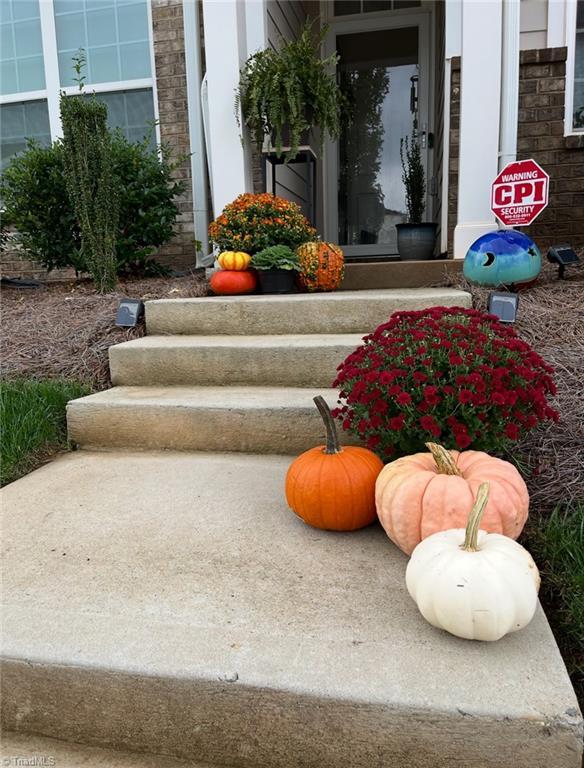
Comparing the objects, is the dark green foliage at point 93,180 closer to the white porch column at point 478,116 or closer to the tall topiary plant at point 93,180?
the tall topiary plant at point 93,180

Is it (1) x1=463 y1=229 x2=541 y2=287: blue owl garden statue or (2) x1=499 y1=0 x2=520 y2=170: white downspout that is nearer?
(1) x1=463 y1=229 x2=541 y2=287: blue owl garden statue

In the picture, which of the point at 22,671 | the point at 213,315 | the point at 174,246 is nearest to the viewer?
the point at 22,671

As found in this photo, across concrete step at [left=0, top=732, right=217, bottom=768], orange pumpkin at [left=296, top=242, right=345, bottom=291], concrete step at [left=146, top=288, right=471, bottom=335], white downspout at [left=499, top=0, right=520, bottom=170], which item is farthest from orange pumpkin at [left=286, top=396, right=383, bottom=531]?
white downspout at [left=499, top=0, right=520, bottom=170]

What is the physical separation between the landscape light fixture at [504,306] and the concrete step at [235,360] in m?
0.64

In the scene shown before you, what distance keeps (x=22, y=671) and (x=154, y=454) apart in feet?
3.93

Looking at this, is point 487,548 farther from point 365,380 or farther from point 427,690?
point 365,380

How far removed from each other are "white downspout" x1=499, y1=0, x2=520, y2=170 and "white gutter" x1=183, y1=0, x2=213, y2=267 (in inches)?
102

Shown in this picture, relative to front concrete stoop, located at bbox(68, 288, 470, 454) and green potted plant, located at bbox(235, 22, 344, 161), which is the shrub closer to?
green potted plant, located at bbox(235, 22, 344, 161)

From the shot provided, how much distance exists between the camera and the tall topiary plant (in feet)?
12.6

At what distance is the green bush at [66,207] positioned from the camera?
4555 millimetres

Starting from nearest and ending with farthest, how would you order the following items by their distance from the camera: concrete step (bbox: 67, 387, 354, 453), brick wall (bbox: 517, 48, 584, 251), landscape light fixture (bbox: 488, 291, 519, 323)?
1. concrete step (bbox: 67, 387, 354, 453)
2. landscape light fixture (bbox: 488, 291, 519, 323)
3. brick wall (bbox: 517, 48, 584, 251)

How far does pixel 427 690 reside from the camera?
1.00 metres

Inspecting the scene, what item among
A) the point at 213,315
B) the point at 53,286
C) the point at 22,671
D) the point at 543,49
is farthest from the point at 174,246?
the point at 22,671

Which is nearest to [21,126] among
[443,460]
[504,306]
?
[504,306]
